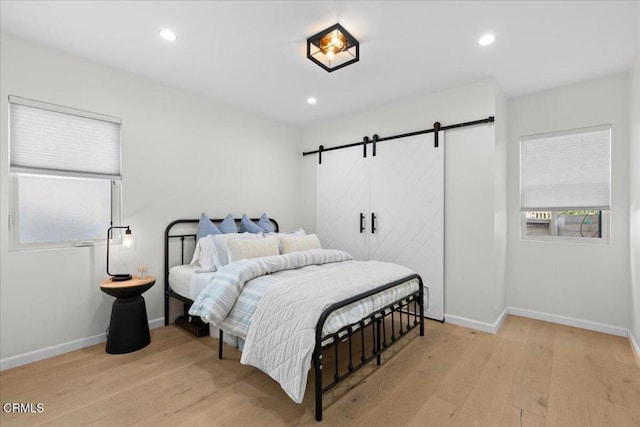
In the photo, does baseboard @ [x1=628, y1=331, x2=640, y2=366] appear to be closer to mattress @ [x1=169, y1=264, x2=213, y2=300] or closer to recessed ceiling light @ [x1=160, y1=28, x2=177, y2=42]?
mattress @ [x1=169, y1=264, x2=213, y2=300]

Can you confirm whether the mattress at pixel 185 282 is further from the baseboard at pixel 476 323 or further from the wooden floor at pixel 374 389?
the baseboard at pixel 476 323

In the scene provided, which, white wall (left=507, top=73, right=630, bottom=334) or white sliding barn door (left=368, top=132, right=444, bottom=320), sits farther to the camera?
white sliding barn door (left=368, top=132, right=444, bottom=320)

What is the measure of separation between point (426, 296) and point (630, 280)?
194 cm

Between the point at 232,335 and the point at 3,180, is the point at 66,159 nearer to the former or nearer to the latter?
the point at 3,180

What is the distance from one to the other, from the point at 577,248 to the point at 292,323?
3.39 m

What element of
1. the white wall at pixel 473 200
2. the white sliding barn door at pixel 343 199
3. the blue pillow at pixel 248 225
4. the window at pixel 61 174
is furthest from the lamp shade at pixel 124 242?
the white wall at pixel 473 200

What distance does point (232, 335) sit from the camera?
2.37 m

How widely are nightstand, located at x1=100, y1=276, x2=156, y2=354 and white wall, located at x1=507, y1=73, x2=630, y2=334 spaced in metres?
4.17

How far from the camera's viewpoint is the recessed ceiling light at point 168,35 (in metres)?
2.38

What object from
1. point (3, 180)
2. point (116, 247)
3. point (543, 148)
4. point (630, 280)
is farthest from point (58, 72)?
point (630, 280)

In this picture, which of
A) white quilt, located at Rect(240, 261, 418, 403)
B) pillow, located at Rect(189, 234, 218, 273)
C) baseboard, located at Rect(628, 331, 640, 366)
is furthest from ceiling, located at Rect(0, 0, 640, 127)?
baseboard, located at Rect(628, 331, 640, 366)

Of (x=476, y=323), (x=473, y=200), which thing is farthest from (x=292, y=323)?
(x=473, y=200)

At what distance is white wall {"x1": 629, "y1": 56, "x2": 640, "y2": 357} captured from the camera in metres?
2.59

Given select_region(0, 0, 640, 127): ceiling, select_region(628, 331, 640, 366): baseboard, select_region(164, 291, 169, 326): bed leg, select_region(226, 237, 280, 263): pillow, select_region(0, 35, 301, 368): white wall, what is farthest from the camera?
select_region(164, 291, 169, 326): bed leg
